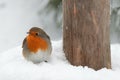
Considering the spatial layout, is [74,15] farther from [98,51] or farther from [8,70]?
[8,70]

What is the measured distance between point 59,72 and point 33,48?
0.98 feet

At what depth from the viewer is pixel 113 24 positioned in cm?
730

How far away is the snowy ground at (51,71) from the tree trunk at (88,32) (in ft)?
0.30

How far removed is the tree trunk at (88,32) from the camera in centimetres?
488

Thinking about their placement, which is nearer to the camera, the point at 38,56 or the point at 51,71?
the point at 51,71

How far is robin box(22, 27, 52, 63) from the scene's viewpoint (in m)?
4.87

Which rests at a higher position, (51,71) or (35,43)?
(35,43)

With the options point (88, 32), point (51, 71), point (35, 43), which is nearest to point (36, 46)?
point (35, 43)

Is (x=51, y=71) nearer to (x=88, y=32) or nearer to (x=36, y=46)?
(x=36, y=46)

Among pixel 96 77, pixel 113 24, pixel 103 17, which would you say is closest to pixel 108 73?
pixel 96 77

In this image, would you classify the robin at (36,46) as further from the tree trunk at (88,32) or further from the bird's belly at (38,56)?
the tree trunk at (88,32)

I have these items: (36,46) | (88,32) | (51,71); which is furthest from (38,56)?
(88,32)

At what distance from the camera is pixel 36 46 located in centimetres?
487

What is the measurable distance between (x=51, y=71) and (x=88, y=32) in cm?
45
